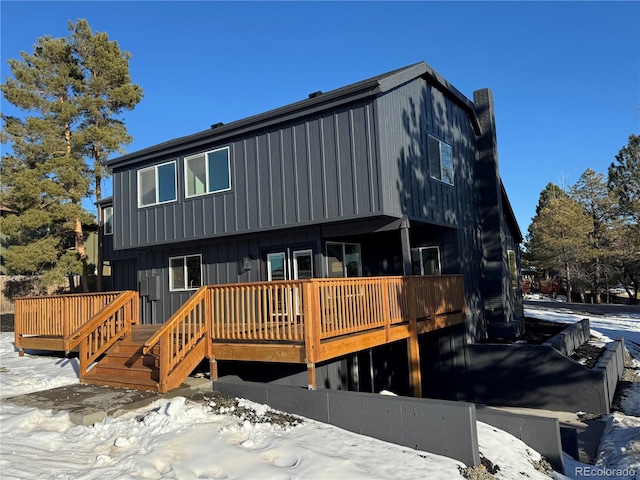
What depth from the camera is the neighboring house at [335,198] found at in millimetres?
9750

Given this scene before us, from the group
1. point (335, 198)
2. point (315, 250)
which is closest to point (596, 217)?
point (315, 250)

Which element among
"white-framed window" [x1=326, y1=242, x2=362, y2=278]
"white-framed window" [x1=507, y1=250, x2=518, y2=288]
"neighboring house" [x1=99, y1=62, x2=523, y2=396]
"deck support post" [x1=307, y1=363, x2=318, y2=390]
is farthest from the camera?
"white-framed window" [x1=507, y1=250, x2=518, y2=288]

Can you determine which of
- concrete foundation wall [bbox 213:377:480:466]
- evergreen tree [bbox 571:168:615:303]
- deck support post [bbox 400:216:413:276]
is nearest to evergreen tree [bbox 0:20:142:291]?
deck support post [bbox 400:216:413:276]

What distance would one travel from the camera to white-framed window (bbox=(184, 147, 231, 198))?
11.7m

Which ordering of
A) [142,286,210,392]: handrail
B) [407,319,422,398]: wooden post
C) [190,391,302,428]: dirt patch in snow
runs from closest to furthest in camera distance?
[190,391,302,428]: dirt patch in snow, [142,286,210,392]: handrail, [407,319,422,398]: wooden post

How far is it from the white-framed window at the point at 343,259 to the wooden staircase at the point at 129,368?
4305 millimetres

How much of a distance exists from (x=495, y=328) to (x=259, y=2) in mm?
12188

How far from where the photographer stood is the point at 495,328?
1341 centimetres

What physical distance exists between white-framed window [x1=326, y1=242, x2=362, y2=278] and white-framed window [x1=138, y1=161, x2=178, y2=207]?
4.59 metres

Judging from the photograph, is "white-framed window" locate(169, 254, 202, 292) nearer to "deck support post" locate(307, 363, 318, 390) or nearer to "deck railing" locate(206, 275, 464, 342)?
"deck railing" locate(206, 275, 464, 342)

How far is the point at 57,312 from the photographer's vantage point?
10953 millimetres

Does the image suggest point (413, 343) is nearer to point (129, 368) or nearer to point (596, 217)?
point (129, 368)

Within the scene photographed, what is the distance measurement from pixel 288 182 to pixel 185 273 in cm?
451

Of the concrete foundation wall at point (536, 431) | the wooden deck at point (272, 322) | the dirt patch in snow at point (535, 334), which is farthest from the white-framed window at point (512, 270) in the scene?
the concrete foundation wall at point (536, 431)
